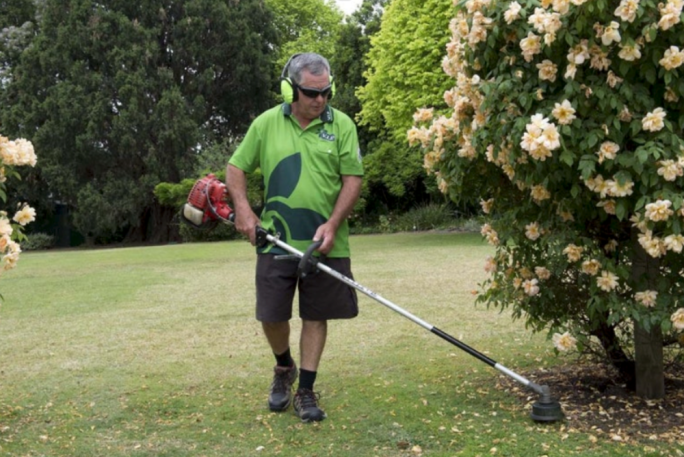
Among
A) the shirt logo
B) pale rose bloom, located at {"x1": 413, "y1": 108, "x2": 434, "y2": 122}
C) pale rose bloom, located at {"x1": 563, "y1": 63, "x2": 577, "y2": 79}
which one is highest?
pale rose bloom, located at {"x1": 563, "y1": 63, "x2": 577, "y2": 79}

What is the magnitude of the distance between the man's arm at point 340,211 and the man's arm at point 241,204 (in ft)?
1.38

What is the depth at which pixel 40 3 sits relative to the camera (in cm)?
4034

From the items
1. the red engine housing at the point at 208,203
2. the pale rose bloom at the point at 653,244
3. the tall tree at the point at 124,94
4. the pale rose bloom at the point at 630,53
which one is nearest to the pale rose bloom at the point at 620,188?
the pale rose bloom at the point at 653,244

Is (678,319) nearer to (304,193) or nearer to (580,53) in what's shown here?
(580,53)

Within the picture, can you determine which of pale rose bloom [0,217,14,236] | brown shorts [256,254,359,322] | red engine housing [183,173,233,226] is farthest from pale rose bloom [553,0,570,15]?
pale rose bloom [0,217,14,236]

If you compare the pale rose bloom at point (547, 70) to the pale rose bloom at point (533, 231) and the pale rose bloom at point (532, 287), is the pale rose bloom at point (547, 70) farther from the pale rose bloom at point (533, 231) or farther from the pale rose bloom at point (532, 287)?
the pale rose bloom at point (532, 287)

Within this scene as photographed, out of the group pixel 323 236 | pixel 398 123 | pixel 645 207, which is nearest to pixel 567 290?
pixel 645 207

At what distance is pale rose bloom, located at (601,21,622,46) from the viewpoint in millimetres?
3859

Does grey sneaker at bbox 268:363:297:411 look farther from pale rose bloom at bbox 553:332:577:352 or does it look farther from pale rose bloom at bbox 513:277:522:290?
pale rose bloom at bbox 553:332:577:352

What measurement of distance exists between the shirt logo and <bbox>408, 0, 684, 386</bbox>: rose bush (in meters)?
0.61

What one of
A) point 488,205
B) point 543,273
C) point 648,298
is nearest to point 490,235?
point 488,205

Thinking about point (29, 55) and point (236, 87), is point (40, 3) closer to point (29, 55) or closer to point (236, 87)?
point (29, 55)

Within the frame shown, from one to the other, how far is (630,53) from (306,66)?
1987mm

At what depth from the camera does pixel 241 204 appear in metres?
5.10
